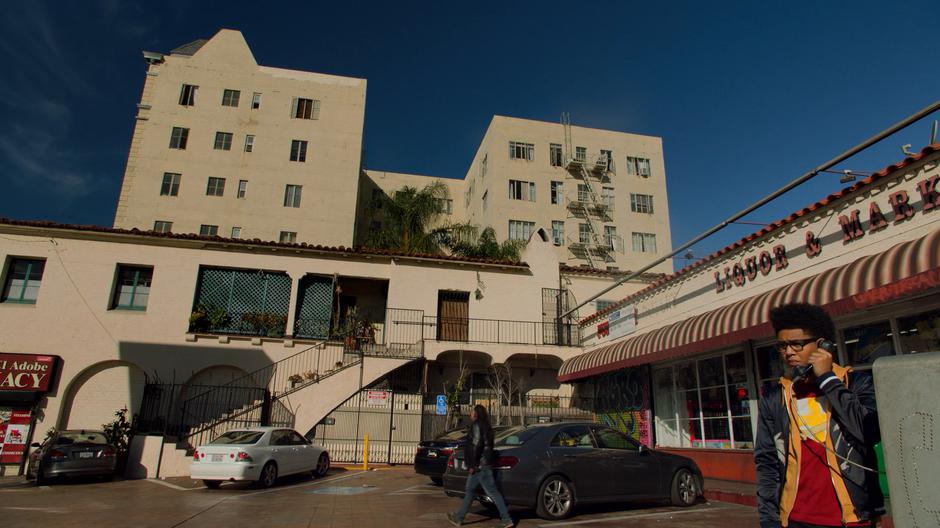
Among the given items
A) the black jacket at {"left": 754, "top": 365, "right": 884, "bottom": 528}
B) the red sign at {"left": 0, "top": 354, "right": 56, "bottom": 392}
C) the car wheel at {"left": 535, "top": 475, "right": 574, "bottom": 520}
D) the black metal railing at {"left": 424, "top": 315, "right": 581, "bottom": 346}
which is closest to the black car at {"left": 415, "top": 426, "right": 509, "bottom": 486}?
the car wheel at {"left": 535, "top": 475, "right": 574, "bottom": 520}

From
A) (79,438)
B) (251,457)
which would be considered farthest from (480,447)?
(79,438)

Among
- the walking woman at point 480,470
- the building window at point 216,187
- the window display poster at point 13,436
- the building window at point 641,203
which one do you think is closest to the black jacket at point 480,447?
the walking woman at point 480,470

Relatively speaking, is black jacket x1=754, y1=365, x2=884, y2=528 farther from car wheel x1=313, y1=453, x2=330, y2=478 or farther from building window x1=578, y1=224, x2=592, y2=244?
building window x1=578, y1=224, x2=592, y2=244

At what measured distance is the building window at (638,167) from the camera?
43.0m

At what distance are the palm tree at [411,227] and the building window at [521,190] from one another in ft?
21.6

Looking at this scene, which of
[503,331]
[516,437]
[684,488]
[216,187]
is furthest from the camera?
[216,187]

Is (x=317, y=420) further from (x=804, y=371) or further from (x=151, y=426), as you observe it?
(x=804, y=371)

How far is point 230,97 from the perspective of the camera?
34938 mm

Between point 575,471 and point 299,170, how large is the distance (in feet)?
95.5

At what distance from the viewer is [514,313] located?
79.6 feet

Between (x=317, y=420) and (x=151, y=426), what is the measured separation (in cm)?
529

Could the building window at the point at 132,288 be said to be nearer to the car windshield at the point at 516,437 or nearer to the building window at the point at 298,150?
the building window at the point at 298,150

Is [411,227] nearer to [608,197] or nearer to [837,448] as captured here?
[608,197]

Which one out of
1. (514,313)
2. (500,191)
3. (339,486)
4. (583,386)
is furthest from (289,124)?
(339,486)
